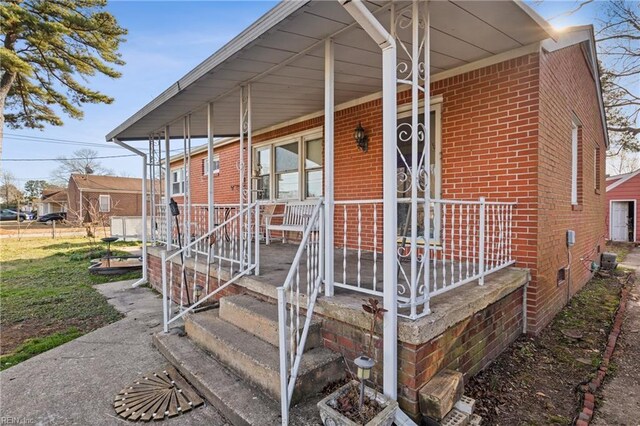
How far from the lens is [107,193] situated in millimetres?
31734

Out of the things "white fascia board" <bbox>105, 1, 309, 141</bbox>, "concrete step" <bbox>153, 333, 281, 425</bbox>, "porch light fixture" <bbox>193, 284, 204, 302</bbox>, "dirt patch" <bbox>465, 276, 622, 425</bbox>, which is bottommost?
"dirt patch" <bbox>465, 276, 622, 425</bbox>

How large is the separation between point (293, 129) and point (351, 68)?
120 inches

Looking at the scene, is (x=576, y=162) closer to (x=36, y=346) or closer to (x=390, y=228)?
(x=390, y=228)

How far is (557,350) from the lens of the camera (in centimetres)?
345

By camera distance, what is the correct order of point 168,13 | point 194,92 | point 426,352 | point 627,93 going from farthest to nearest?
point 627,93 → point 168,13 → point 194,92 → point 426,352

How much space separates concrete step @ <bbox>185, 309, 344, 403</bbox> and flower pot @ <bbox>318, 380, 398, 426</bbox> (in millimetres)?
Result: 288

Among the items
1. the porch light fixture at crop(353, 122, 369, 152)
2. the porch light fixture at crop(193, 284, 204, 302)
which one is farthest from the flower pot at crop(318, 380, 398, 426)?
the porch light fixture at crop(353, 122, 369, 152)

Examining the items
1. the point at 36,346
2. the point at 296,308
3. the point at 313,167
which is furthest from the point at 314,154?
the point at 36,346

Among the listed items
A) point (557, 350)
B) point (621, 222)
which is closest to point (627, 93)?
point (621, 222)

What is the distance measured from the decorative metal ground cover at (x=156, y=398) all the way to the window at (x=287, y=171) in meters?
4.41

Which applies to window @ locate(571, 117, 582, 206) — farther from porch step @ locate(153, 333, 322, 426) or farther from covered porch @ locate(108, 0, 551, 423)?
porch step @ locate(153, 333, 322, 426)

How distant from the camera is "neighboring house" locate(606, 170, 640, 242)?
14.8m

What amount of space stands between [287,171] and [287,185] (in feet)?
0.97

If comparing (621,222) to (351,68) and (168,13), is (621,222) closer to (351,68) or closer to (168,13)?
(351,68)
